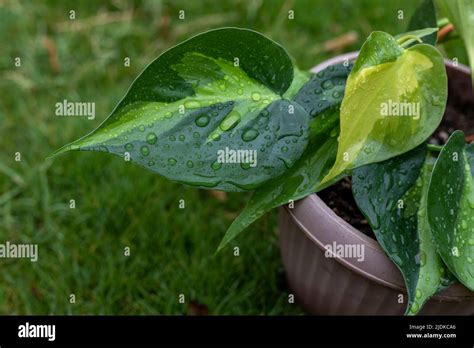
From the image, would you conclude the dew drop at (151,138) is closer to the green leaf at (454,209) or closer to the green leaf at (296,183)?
the green leaf at (296,183)

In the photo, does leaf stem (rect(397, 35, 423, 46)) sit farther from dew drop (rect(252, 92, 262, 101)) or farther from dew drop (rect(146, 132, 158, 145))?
dew drop (rect(146, 132, 158, 145))

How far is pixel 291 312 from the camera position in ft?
4.25

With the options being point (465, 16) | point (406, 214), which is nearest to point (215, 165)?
point (406, 214)

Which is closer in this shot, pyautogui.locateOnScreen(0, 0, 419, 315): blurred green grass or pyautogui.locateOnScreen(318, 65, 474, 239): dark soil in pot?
pyautogui.locateOnScreen(318, 65, 474, 239): dark soil in pot

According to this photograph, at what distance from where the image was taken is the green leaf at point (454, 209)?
0.88 metres

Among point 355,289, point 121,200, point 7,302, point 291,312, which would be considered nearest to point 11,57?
point 121,200

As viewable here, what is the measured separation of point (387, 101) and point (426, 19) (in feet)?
1.00

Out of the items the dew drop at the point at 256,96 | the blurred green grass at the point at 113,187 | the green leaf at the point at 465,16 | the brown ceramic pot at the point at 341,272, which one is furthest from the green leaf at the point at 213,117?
the blurred green grass at the point at 113,187

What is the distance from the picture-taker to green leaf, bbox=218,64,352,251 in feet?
3.15

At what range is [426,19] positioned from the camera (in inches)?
43.7

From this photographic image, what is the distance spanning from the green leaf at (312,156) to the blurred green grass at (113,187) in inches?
14.8

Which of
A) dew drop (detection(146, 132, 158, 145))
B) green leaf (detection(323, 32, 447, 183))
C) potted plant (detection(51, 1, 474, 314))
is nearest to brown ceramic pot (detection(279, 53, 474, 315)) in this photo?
potted plant (detection(51, 1, 474, 314))

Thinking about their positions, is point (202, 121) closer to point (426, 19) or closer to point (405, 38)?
point (405, 38)
